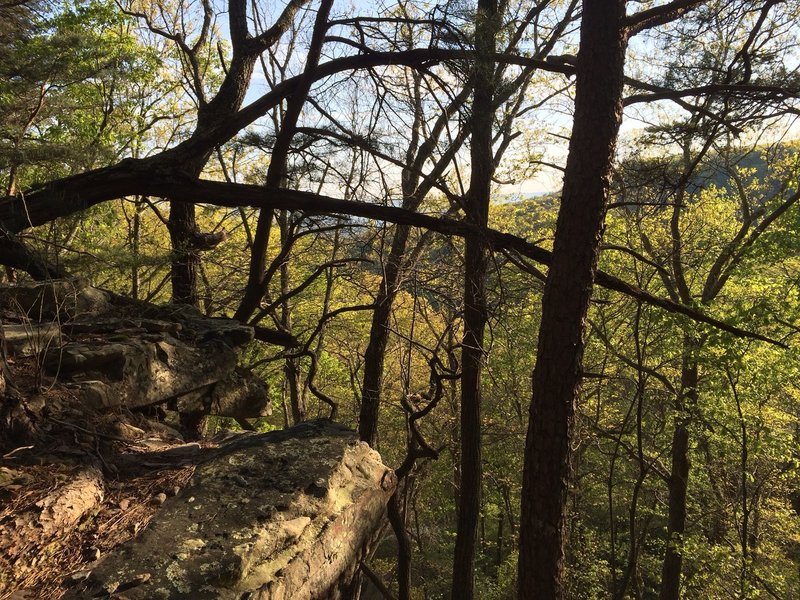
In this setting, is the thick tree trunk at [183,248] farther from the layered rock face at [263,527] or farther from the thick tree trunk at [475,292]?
the layered rock face at [263,527]

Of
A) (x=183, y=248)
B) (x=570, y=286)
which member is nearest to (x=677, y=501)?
(x=570, y=286)

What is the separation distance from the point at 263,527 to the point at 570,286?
2395 mm

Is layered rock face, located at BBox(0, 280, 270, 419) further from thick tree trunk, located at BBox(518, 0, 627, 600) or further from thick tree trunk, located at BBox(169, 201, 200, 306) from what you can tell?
thick tree trunk, located at BBox(518, 0, 627, 600)

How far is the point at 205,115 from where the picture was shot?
492 cm

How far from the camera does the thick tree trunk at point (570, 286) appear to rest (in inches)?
130

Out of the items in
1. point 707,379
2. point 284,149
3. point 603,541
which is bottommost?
point 603,541

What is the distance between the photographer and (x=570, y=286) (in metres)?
3.38

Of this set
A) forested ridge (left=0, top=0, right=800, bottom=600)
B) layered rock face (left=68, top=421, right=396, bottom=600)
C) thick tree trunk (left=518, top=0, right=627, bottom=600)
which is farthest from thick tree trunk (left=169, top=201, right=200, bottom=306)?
thick tree trunk (left=518, top=0, right=627, bottom=600)

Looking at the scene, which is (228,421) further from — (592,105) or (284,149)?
(592,105)

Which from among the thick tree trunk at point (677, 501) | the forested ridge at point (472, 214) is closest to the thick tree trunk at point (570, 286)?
the forested ridge at point (472, 214)

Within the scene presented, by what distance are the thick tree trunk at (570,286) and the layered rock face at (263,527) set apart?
1.11 m

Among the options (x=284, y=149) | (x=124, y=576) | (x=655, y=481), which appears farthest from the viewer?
(x=655, y=481)

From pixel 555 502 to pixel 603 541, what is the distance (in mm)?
15176

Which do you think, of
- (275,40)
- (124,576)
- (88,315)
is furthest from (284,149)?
(124,576)
